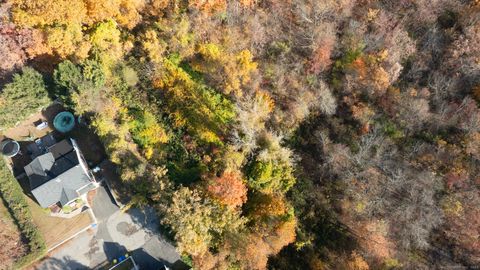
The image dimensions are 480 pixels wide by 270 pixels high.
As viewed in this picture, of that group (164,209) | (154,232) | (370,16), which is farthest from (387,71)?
(154,232)

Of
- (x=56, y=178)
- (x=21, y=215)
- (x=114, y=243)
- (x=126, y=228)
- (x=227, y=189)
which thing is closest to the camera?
(x=227, y=189)

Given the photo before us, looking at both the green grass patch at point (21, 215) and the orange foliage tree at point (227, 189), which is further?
the green grass patch at point (21, 215)

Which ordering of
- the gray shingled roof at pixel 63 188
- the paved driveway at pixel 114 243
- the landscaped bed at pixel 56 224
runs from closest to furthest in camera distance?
the gray shingled roof at pixel 63 188 → the landscaped bed at pixel 56 224 → the paved driveway at pixel 114 243


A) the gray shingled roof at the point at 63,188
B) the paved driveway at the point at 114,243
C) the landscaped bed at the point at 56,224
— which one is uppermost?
the gray shingled roof at the point at 63,188

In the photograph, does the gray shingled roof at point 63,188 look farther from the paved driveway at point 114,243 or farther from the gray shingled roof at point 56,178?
the paved driveway at point 114,243

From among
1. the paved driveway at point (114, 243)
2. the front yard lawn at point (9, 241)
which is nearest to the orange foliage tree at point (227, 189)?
the paved driveway at point (114, 243)

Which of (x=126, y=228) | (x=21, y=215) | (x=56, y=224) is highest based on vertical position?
(x=21, y=215)

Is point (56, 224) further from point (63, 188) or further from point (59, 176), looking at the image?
point (59, 176)

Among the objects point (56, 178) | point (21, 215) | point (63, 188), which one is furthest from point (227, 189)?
point (21, 215)
